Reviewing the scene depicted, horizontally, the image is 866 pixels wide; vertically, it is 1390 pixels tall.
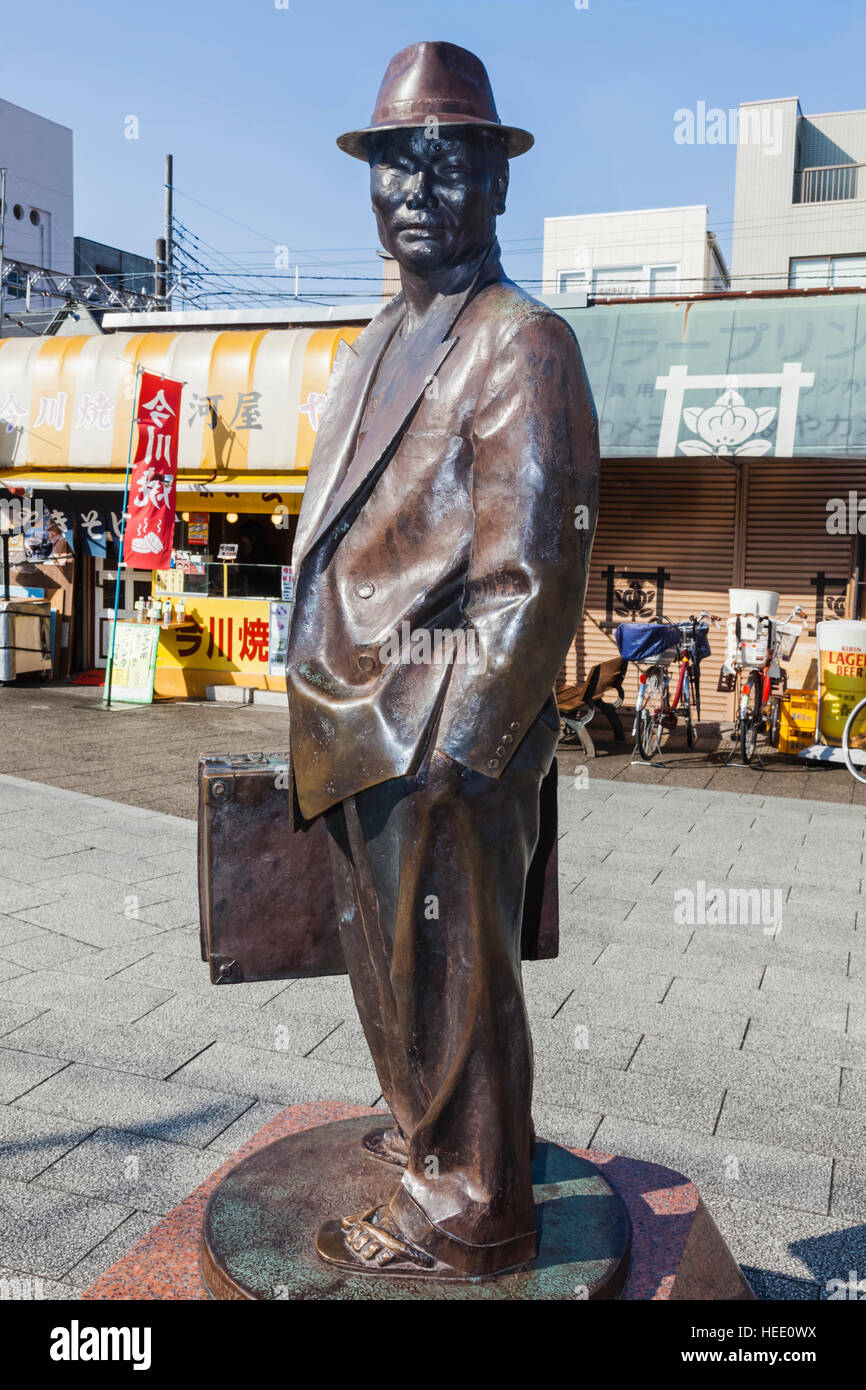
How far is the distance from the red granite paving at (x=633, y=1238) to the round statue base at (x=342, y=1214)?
2.8 inches

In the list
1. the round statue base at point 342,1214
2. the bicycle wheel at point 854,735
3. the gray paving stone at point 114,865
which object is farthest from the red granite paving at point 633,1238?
the bicycle wheel at point 854,735

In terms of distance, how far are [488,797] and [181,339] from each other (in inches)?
543

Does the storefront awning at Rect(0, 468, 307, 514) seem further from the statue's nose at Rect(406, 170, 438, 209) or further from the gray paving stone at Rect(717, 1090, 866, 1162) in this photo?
the statue's nose at Rect(406, 170, 438, 209)

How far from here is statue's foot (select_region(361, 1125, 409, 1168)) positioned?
2777 mm

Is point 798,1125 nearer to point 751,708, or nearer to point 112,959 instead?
point 112,959

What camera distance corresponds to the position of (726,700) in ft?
43.8

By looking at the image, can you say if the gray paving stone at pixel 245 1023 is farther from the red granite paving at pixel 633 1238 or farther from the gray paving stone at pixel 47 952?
the red granite paving at pixel 633 1238

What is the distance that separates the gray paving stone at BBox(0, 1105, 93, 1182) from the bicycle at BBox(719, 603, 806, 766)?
828cm

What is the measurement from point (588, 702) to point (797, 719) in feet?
7.16

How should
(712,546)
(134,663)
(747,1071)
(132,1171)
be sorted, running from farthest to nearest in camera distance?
(134,663) < (712,546) < (747,1071) < (132,1171)

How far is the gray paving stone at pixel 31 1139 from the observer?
3377 millimetres

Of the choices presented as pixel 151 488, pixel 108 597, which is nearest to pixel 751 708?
pixel 151 488

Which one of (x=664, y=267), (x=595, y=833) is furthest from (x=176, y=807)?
(x=664, y=267)

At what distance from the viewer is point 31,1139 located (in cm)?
353
